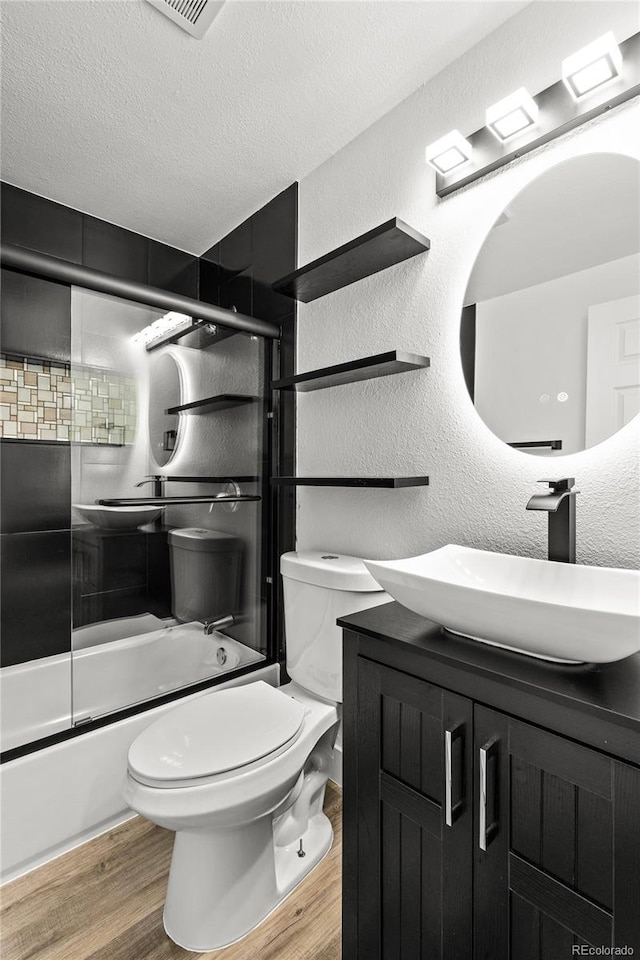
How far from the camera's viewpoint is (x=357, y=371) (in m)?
1.60

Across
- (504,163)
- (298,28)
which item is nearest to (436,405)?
(504,163)

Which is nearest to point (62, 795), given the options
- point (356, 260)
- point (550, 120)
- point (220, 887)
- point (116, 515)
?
point (220, 887)

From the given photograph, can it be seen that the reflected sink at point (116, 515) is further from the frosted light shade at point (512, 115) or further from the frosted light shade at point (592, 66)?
the frosted light shade at point (592, 66)

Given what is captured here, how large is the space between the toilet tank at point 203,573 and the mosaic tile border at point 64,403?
0.48m

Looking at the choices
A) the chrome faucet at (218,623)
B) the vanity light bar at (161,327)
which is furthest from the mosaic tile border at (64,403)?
the chrome faucet at (218,623)

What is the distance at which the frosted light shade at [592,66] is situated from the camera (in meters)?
1.07

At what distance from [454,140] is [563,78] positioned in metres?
0.29

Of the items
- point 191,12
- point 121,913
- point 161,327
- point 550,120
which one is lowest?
point 121,913

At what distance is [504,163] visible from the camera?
4.31ft

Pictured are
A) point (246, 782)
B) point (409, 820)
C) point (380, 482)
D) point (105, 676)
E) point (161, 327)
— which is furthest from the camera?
point (161, 327)

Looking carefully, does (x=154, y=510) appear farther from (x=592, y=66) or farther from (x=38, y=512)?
(x=592, y=66)

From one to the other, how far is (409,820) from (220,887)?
0.66 meters

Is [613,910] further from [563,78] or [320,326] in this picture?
[320,326]

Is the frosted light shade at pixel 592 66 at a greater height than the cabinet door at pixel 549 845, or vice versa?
the frosted light shade at pixel 592 66
